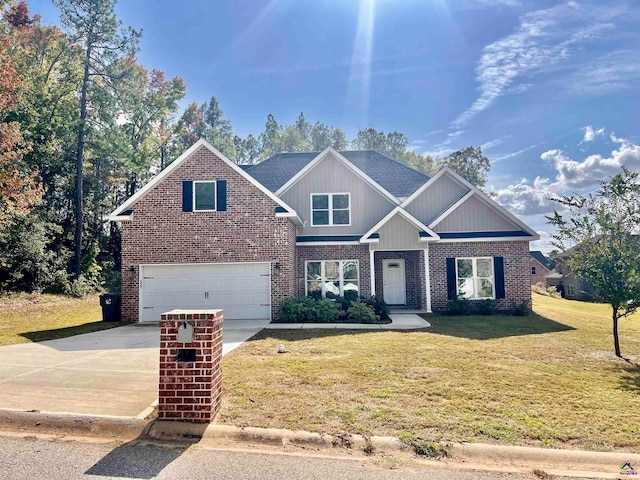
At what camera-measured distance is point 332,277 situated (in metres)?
16.7

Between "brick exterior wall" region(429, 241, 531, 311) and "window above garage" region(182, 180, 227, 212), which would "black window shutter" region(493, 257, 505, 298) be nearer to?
"brick exterior wall" region(429, 241, 531, 311)

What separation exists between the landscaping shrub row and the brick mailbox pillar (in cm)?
914

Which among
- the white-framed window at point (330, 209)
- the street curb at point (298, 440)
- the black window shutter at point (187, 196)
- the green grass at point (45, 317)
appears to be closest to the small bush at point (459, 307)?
the white-framed window at point (330, 209)

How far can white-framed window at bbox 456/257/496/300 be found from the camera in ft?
52.8

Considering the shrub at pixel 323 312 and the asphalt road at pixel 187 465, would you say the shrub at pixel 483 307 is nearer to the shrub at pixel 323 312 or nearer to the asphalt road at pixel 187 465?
the shrub at pixel 323 312

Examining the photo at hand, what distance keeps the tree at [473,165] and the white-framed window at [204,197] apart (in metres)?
33.8

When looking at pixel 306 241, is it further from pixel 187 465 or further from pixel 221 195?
pixel 187 465

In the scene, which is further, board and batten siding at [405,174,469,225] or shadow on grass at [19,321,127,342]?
board and batten siding at [405,174,469,225]

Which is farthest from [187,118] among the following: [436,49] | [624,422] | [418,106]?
[624,422]

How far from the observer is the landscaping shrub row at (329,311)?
44.4 feet

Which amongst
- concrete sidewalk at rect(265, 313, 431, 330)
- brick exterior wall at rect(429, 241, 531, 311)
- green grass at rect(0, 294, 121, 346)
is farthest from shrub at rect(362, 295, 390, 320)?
green grass at rect(0, 294, 121, 346)

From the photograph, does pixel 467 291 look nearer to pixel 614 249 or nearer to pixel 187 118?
pixel 614 249

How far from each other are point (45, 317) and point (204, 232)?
340 inches

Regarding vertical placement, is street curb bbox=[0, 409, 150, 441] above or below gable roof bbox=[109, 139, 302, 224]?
below
